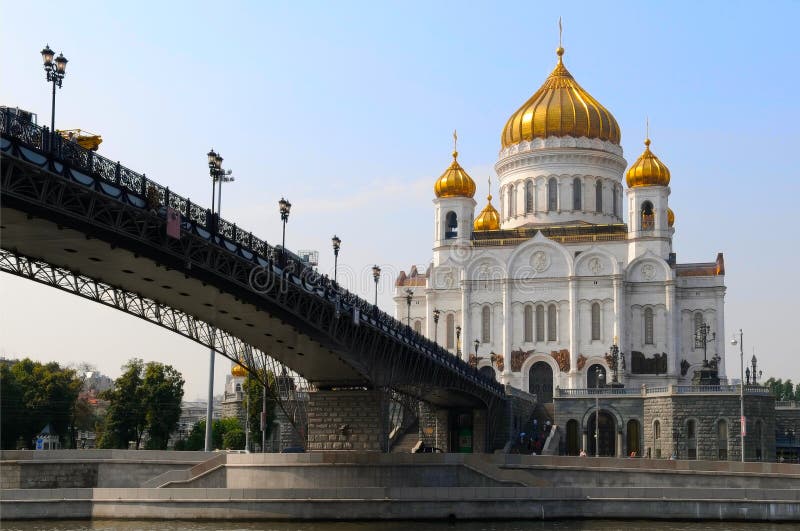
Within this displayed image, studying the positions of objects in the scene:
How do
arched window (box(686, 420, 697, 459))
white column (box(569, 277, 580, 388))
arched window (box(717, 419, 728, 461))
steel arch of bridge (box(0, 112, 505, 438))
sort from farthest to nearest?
white column (box(569, 277, 580, 388)), arched window (box(686, 420, 697, 459)), arched window (box(717, 419, 728, 461)), steel arch of bridge (box(0, 112, 505, 438))

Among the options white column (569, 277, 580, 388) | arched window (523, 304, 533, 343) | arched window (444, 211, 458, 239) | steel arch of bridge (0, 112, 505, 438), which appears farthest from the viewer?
arched window (444, 211, 458, 239)

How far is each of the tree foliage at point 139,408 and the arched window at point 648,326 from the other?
33.2 meters

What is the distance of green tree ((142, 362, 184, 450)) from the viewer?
73438 millimetres

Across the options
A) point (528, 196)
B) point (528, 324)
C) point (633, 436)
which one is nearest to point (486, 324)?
point (528, 324)

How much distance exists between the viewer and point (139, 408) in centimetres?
7419

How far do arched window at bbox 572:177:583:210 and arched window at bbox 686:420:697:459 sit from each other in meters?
26.2

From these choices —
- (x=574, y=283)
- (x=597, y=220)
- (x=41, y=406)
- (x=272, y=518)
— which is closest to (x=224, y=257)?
(x=272, y=518)

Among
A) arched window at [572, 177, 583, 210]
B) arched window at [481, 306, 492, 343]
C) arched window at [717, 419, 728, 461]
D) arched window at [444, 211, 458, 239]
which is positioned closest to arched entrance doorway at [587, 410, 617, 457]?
arched window at [717, 419, 728, 461]

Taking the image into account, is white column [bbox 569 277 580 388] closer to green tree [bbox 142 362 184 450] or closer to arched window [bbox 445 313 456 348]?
arched window [bbox 445 313 456 348]

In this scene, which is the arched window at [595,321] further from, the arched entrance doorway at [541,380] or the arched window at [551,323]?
the arched entrance doorway at [541,380]

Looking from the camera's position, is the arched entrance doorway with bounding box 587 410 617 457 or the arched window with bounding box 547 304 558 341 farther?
the arched window with bounding box 547 304 558 341

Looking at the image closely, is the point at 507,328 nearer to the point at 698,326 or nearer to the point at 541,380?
the point at 541,380

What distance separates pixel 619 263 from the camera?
82.7 m

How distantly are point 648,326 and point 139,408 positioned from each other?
36.0 meters
